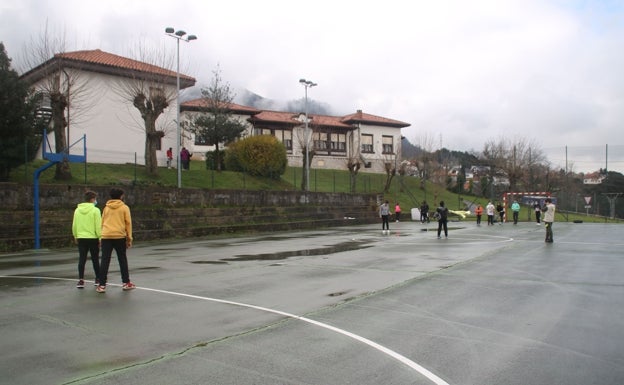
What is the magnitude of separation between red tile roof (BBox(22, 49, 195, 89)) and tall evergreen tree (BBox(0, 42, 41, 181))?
428cm

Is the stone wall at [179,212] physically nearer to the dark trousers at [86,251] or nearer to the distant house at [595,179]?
the dark trousers at [86,251]

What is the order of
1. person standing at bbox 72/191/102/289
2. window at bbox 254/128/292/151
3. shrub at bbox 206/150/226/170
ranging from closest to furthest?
person standing at bbox 72/191/102/289 → shrub at bbox 206/150/226/170 → window at bbox 254/128/292/151

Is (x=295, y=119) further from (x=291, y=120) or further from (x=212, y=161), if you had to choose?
(x=212, y=161)

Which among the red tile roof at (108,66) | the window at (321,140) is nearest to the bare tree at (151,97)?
the red tile roof at (108,66)

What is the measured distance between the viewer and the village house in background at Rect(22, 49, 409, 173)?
93.0 ft

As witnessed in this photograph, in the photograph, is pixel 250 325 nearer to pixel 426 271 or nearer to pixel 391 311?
pixel 391 311

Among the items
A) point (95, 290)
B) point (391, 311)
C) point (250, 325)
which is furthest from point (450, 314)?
point (95, 290)

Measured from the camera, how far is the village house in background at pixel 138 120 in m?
28.4

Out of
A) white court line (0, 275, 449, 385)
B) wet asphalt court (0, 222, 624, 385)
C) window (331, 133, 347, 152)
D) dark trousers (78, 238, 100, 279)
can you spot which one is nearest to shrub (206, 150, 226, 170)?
wet asphalt court (0, 222, 624, 385)

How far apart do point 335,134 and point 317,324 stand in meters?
58.0

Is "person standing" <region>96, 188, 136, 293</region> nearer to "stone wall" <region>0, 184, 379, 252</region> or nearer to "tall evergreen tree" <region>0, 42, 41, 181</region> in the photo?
"stone wall" <region>0, 184, 379, 252</region>

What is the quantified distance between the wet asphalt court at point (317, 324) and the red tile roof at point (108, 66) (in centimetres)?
1583

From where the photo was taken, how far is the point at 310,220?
31.5 metres

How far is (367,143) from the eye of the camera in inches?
2594
